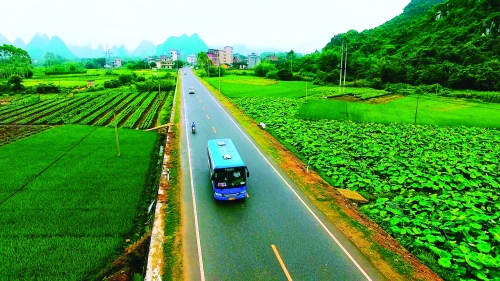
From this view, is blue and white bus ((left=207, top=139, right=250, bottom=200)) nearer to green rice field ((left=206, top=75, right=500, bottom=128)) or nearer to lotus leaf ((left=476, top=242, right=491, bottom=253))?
lotus leaf ((left=476, top=242, right=491, bottom=253))

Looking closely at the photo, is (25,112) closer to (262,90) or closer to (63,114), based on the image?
(63,114)

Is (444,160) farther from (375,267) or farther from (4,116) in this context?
(4,116)

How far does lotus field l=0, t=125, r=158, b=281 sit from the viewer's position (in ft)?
36.8

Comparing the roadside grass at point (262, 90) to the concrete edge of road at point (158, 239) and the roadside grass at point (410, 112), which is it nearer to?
the roadside grass at point (410, 112)

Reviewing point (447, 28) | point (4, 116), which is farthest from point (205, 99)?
point (447, 28)

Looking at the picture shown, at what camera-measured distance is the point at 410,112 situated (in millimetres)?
44125

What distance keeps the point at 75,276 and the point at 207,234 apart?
5.17 meters

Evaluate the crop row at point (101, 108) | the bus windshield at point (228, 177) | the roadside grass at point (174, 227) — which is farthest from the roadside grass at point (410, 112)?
the crop row at point (101, 108)

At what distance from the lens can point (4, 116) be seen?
41.7m

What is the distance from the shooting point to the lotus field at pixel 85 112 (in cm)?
3769

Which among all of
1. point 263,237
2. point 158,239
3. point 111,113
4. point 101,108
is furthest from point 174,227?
point 101,108

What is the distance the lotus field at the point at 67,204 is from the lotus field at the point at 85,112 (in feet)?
30.6

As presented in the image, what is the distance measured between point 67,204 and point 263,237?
34.2 feet

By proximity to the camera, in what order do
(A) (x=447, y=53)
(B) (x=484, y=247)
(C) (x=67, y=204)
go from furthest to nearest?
(A) (x=447, y=53)
(C) (x=67, y=204)
(B) (x=484, y=247)
